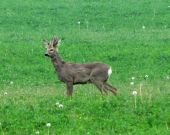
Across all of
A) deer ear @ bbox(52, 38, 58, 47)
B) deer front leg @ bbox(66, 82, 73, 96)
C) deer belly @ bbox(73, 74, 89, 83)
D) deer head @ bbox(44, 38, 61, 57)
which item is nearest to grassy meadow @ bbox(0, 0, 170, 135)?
deer front leg @ bbox(66, 82, 73, 96)

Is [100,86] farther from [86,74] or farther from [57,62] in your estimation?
[57,62]

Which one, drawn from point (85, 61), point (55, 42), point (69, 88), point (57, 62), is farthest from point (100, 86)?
point (85, 61)

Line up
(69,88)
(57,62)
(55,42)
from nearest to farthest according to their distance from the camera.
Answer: (69,88), (55,42), (57,62)

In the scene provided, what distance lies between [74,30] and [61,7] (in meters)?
5.41

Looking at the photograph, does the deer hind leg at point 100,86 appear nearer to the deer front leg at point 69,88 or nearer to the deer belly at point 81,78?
the deer belly at point 81,78

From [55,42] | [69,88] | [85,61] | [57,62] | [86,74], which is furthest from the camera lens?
[85,61]

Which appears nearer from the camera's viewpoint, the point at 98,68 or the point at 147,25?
the point at 98,68

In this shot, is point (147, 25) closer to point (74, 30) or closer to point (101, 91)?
point (74, 30)

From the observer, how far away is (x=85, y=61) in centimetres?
2223

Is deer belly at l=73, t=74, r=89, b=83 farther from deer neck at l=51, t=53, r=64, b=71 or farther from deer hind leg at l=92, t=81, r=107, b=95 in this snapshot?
deer neck at l=51, t=53, r=64, b=71

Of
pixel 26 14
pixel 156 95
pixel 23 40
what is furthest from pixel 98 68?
pixel 26 14

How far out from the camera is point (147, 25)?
97.0 ft

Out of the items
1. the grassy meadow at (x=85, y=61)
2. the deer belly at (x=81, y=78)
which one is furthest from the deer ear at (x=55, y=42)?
the grassy meadow at (x=85, y=61)

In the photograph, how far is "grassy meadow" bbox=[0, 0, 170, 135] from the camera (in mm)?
12008
